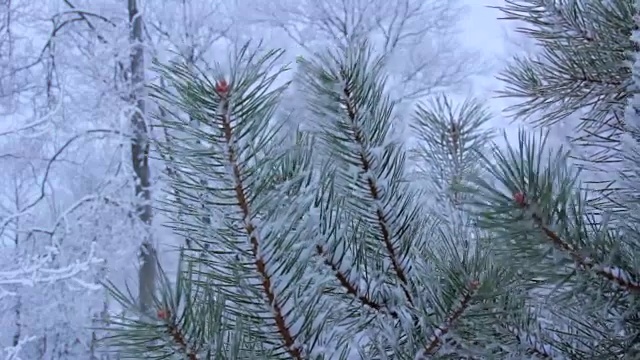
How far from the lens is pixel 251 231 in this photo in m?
0.43

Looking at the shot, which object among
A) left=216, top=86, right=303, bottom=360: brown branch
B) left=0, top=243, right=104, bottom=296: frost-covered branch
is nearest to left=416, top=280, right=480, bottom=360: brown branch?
left=216, top=86, right=303, bottom=360: brown branch

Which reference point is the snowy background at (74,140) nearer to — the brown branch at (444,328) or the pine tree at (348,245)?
the pine tree at (348,245)

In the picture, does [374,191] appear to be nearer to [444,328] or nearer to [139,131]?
[444,328]

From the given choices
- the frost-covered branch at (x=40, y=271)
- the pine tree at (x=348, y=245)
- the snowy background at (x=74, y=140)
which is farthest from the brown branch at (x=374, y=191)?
the snowy background at (x=74, y=140)

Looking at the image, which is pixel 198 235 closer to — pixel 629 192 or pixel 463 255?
pixel 463 255

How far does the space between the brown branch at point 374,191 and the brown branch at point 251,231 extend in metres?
0.16

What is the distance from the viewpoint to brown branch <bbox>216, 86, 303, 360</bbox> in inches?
16.2

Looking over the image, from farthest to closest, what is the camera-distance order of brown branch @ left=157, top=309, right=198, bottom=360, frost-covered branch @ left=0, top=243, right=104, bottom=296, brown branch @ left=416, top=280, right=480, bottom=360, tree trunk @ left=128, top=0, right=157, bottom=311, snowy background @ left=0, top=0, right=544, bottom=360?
tree trunk @ left=128, top=0, right=157, bottom=311 < snowy background @ left=0, top=0, right=544, bottom=360 < frost-covered branch @ left=0, top=243, right=104, bottom=296 < brown branch @ left=416, top=280, right=480, bottom=360 < brown branch @ left=157, top=309, right=198, bottom=360

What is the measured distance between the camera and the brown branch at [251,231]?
41cm

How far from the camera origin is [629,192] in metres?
0.58

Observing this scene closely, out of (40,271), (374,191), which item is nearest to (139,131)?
(40,271)

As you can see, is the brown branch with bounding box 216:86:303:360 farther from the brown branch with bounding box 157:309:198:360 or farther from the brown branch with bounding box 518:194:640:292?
the brown branch with bounding box 518:194:640:292

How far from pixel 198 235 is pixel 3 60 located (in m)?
4.29

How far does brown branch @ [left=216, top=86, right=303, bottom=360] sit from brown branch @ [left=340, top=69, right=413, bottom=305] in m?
0.16
